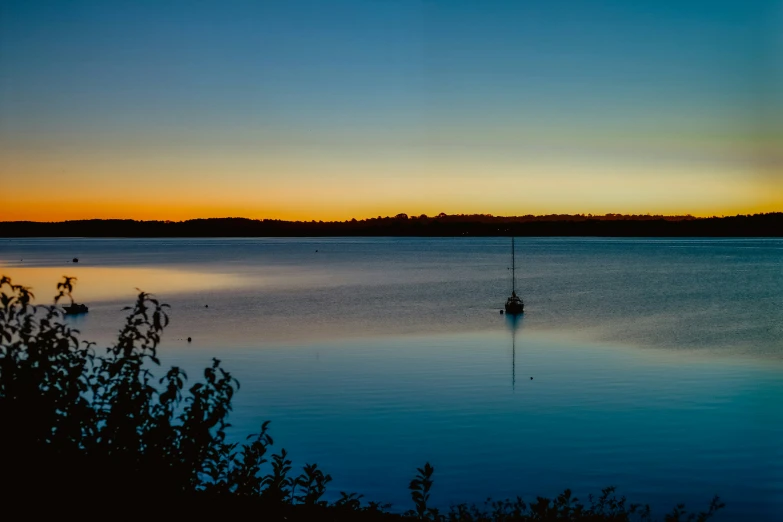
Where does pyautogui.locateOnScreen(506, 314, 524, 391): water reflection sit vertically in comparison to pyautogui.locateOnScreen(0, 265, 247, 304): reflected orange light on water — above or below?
below

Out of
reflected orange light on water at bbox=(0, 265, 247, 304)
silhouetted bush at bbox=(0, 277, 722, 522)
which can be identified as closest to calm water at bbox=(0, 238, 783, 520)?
reflected orange light on water at bbox=(0, 265, 247, 304)

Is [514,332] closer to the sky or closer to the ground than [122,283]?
closer to the ground

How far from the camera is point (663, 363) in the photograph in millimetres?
37906

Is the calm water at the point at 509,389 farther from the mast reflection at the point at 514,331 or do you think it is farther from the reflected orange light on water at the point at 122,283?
the reflected orange light on water at the point at 122,283

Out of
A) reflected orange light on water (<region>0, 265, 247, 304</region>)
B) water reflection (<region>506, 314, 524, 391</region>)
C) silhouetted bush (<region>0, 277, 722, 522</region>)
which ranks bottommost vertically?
water reflection (<region>506, 314, 524, 391</region>)

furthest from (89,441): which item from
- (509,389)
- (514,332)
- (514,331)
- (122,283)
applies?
(122,283)

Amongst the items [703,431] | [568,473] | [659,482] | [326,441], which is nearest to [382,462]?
→ [326,441]

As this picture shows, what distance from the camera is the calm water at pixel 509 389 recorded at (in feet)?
65.1

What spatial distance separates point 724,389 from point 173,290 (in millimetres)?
65919

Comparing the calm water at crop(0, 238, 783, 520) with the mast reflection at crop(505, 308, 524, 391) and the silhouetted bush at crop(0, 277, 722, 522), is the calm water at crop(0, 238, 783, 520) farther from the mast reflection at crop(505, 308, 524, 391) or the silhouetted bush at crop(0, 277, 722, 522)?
the silhouetted bush at crop(0, 277, 722, 522)

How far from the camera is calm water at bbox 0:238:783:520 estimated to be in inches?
781

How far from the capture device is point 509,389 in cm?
3145

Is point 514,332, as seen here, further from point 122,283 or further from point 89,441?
point 122,283

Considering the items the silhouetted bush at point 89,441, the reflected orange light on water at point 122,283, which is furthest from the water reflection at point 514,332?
the reflected orange light on water at point 122,283
